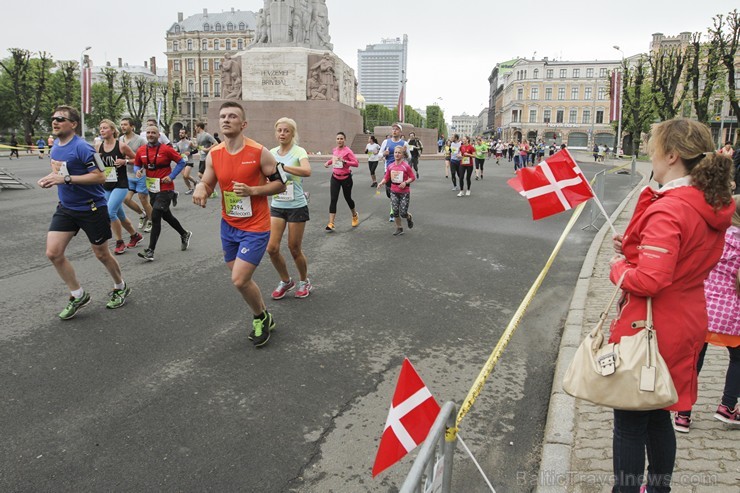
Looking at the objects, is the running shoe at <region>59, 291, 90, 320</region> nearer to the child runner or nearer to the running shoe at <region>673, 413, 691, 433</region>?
the running shoe at <region>673, 413, 691, 433</region>

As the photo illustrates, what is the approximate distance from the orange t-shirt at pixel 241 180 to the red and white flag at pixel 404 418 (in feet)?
10.2

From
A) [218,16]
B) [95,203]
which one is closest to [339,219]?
[95,203]

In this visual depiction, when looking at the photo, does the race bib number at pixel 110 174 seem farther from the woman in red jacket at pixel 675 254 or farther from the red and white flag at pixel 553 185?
Result: the woman in red jacket at pixel 675 254

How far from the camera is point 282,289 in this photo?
6.67m

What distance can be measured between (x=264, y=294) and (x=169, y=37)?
12586 centimetres

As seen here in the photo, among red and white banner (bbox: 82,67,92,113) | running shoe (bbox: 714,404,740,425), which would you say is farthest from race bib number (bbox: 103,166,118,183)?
red and white banner (bbox: 82,67,92,113)

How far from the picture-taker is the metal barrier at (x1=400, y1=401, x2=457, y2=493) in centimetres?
169

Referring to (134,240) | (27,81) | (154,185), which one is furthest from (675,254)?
(27,81)

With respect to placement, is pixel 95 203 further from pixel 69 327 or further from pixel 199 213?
pixel 199 213

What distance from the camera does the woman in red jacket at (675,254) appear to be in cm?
234

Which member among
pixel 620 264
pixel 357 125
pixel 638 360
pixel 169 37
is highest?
pixel 169 37

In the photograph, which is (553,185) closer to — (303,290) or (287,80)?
(303,290)

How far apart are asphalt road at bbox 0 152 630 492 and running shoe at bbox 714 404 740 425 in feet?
3.70

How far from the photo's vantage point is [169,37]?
117375 mm
